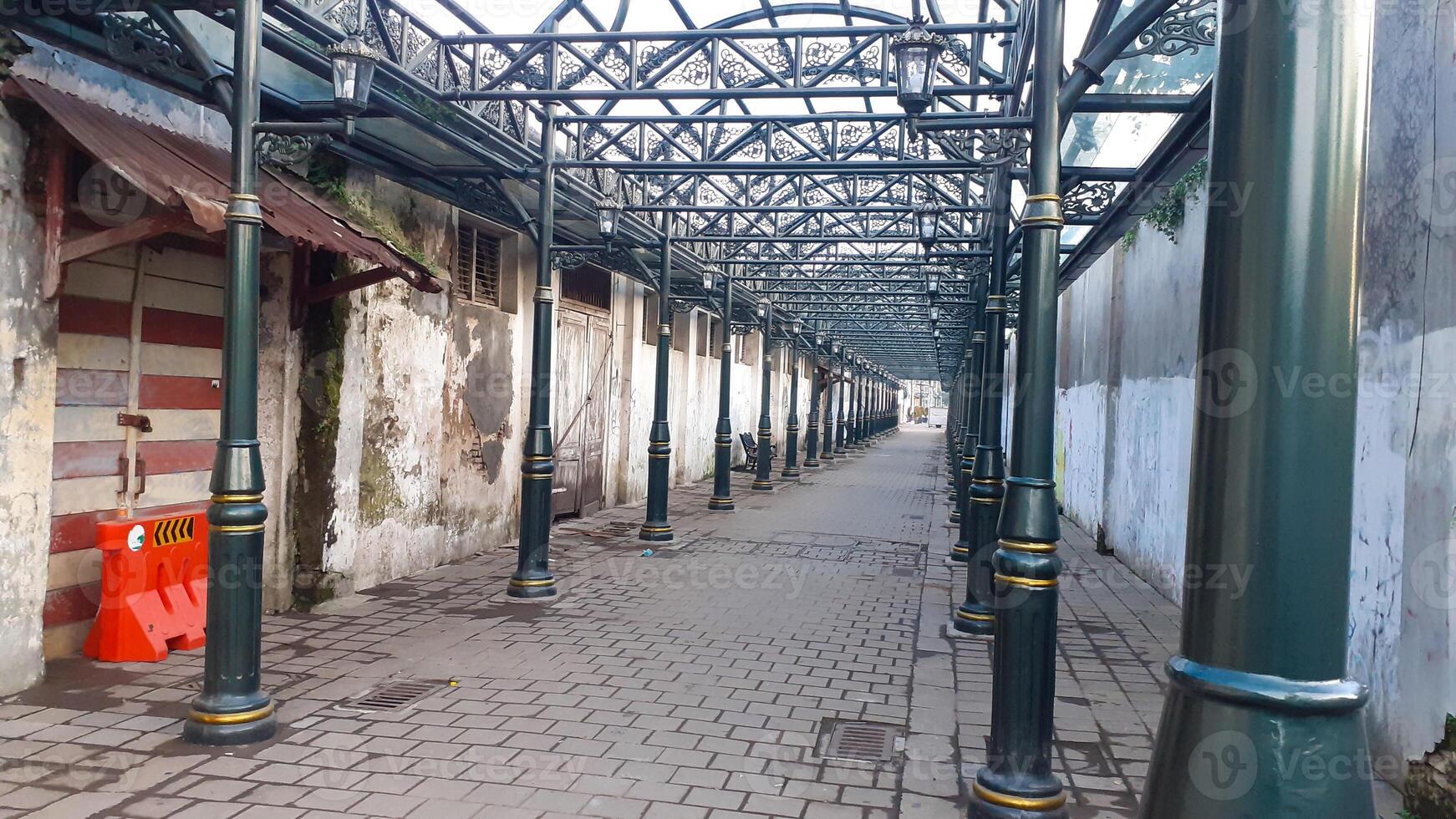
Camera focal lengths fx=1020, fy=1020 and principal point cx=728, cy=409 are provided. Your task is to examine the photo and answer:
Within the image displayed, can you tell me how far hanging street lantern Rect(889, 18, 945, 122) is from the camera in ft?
19.4

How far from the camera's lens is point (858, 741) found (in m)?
5.41

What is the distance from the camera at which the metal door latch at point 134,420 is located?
657cm

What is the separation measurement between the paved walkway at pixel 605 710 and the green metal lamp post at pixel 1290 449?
3.06 metres

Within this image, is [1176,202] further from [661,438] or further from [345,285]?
[345,285]

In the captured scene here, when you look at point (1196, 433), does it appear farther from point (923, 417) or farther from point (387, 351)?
point (923, 417)

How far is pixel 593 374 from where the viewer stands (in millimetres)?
15320

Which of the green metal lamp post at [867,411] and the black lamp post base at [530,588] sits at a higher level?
the green metal lamp post at [867,411]

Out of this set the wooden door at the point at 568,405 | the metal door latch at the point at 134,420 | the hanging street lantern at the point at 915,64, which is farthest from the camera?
the wooden door at the point at 568,405

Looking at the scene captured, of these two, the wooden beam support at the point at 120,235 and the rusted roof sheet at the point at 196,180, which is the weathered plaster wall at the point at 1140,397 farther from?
the wooden beam support at the point at 120,235

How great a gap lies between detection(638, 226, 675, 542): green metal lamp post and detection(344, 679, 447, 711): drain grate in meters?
6.65

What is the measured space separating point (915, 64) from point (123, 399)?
17.8 ft

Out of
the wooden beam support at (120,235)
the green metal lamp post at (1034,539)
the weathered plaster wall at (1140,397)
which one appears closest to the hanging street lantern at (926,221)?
the weathered plaster wall at (1140,397)

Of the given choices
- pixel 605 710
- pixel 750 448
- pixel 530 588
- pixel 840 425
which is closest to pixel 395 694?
pixel 605 710

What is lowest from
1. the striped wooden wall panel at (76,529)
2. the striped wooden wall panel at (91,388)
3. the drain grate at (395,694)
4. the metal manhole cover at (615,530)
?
the metal manhole cover at (615,530)
